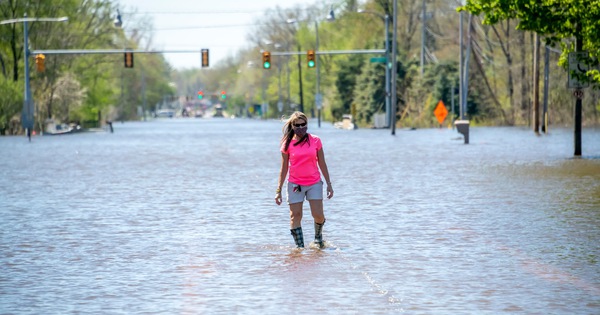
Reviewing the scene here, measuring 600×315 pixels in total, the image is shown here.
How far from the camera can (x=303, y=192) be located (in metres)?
13.6

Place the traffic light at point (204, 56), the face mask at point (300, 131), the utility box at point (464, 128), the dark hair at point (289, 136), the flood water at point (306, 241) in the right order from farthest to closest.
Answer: the traffic light at point (204, 56), the utility box at point (464, 128), the dark hair at point (289, 136), the face mask at point (300, 131), the flood water at point (306, 241)

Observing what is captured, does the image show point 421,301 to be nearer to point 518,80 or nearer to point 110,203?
point 110,203

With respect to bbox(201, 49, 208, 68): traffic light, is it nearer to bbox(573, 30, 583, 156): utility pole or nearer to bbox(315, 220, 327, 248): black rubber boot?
bbox(573, 30, 583, 156): utility pole

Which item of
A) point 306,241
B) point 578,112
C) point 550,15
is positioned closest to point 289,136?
point 306,241

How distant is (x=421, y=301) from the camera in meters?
10.2

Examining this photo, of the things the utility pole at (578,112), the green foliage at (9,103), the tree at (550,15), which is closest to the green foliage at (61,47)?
the green foliage at (9,103)

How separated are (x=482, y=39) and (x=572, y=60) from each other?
6333cm

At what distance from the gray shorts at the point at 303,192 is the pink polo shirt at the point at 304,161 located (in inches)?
1.8

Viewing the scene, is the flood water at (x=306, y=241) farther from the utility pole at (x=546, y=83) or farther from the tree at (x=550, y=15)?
the utility pole at (x=546, y=83)

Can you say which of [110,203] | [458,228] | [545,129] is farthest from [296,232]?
[545,129]

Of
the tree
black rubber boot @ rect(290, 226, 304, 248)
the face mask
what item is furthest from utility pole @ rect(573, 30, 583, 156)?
the face mask

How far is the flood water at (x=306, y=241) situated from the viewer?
1038 cm

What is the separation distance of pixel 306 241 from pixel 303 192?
1346 mm

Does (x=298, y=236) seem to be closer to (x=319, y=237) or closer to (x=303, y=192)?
(x=319, y=237)
